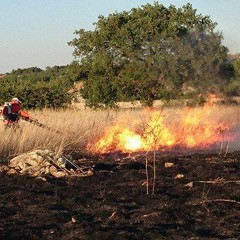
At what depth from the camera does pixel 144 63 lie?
30.1m

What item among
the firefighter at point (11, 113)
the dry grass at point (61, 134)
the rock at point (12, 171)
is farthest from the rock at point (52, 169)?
the firefighter at point (11, 113)

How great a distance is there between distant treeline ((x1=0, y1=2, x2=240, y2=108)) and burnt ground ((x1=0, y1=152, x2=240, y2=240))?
19420mm

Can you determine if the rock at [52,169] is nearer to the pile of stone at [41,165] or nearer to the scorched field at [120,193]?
the pile of stone at [41,165]

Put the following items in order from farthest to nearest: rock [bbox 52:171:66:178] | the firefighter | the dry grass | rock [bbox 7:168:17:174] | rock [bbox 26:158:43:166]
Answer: the firefighter
the dry grass
rock [bbox 26:158:43:166]
rock [bbox 7:168:17:174]
rock [bbox 52:171:66:178]

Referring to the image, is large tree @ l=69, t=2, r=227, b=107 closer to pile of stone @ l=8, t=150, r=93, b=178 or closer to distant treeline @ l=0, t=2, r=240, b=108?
distant treeline @ l=0, t=2, r=240, b=108

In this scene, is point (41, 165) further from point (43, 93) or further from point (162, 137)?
point (43, 93)

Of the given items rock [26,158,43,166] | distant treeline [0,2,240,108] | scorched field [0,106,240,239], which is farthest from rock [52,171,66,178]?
distant treeline [0,2,240,108]

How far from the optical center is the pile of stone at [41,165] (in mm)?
9566

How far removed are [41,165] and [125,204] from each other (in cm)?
312

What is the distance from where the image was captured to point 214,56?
30.4 m

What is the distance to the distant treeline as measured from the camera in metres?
29.6

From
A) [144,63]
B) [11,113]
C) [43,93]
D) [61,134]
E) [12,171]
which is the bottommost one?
[12,171]

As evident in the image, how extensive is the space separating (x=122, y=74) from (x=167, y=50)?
3.19 metres

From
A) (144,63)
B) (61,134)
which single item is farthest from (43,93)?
(61,134)
